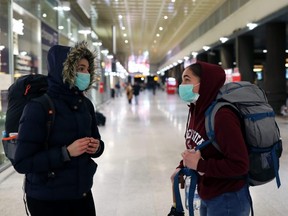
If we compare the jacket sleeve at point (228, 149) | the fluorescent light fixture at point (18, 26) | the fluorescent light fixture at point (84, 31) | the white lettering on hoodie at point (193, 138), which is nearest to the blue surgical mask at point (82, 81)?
the white lettering on hoodie at point (193, 138)

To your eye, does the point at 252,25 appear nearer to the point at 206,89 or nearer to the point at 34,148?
the point at 206,89

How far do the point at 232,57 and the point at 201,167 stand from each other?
20.9 meters

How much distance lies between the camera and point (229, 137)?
171 cm

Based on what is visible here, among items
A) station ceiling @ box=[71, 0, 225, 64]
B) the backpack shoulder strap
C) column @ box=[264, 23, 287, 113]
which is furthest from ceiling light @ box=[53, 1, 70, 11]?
the backpack shoulder strap

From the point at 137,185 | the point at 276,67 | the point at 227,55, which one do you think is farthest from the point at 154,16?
the point at 137,185

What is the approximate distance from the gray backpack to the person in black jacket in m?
0.68

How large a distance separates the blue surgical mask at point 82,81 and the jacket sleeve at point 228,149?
2.48 ft

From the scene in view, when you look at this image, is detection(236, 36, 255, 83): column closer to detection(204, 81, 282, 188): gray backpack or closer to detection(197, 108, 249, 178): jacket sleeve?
detection(204, 81, 282, 188): gray backpack

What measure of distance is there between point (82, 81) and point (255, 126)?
0.95 m

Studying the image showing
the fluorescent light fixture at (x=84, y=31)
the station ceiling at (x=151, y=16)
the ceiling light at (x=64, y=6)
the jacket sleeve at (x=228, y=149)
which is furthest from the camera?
the station ceiling at (x=151, y=16)

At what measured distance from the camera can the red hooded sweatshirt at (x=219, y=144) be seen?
5.64ft

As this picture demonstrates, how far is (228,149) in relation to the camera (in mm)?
1723

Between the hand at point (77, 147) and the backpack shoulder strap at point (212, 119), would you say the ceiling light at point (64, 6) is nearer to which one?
the hand at point (77, 147)

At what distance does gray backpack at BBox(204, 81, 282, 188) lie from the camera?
5.73 ft
